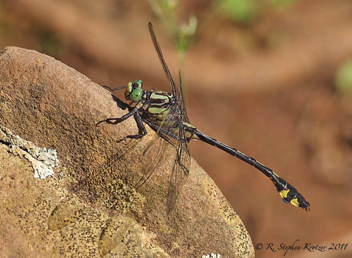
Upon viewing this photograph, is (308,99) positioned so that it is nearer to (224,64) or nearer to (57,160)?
(224,64)

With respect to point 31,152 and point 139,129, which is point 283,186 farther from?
point 31,152

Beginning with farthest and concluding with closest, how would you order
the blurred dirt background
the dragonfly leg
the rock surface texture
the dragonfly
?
the blurred dirt background
the dragonfly
the dragonfly leg
the rock surface texture

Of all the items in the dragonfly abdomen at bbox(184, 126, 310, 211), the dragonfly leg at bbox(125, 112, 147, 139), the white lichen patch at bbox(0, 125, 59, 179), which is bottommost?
the white lichen patch at bbox(0, 125, 59, 179)

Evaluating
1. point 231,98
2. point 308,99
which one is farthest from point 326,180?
point 231,98

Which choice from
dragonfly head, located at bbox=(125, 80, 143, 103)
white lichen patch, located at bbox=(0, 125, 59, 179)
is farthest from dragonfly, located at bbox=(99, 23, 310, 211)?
white lichen patch, located at bbox=(0, 125, 59, 179)

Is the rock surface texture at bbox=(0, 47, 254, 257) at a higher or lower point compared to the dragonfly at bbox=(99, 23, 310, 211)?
lower

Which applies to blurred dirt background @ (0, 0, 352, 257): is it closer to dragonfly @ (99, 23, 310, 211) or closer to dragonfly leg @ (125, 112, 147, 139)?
dragonfly @ (99, 23, 310, 211)

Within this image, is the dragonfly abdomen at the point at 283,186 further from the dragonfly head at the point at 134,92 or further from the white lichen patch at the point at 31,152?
the white lichen patch at the point at 31,152
